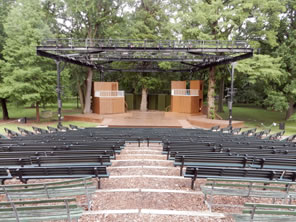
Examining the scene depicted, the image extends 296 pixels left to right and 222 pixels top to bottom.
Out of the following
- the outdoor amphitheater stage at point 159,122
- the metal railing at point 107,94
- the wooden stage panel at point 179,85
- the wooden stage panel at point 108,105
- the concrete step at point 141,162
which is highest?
the wooden stage panel at point 179,85

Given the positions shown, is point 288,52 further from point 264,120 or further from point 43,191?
point 43,191

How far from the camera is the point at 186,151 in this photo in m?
A: 6.45

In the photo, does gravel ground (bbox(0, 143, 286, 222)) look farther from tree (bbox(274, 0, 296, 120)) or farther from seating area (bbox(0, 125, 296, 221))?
tree (bbox(274, 0, 296, 120))

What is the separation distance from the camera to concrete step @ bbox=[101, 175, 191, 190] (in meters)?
5.28

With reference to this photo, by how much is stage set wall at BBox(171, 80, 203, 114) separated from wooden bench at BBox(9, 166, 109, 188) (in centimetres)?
1982

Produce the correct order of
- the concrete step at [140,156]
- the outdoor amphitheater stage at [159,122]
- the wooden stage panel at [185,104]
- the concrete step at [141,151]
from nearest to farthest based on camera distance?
1. the concrete step at [140,156]
2. the concrete step at [141,151]
3. the outdoor amphitheater stage at [159,122]
4. the wooden stage panel at [185,104]

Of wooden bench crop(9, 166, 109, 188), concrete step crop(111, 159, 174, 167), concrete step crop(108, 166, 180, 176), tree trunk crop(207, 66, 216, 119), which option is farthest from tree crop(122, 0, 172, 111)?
wooden bench crop(9, 166, 109, 188)

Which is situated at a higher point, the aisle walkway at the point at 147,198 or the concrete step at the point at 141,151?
the aisle walkway at the point at 147,198

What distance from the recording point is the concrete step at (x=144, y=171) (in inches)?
245

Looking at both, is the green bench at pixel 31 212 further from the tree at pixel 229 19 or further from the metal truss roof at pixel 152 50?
the tree at pixel 229 19

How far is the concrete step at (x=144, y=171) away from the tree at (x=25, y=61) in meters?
15.2

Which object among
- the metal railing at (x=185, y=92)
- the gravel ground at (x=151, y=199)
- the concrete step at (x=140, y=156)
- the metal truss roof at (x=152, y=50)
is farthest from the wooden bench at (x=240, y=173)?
the metal railing at (x=185, y=92)

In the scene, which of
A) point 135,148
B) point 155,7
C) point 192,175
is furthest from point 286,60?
point 192,175

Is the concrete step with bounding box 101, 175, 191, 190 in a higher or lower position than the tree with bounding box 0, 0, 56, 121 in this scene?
lower
